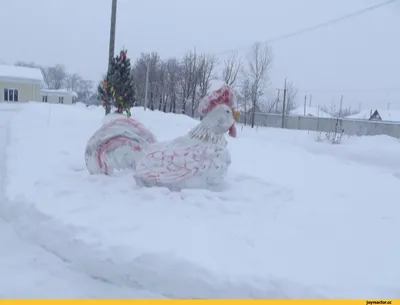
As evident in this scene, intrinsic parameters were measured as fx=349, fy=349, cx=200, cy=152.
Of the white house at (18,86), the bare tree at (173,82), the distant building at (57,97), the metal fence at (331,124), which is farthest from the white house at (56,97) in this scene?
the metal fence at (331,124)

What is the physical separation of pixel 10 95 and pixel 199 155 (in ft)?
103

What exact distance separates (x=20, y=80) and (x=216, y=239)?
3221 centimetres

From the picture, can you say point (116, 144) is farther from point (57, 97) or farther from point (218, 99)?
point (57, 97)

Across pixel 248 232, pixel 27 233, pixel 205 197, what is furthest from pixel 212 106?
pixel 27 233

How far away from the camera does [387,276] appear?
2752 millimetres

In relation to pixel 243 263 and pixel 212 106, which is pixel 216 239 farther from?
pixel 212 106

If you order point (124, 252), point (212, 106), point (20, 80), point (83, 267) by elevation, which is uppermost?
point (20, 80)

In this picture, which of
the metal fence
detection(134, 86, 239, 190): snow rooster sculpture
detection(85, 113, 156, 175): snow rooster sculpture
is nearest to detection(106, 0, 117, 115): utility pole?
detection(85, 113, 156, 175): snow rooster sculpture

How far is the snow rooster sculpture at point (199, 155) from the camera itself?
4227 millimetres

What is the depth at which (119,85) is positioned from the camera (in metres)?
12.1

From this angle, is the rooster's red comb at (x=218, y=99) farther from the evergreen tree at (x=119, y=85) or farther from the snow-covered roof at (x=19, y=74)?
the snow-covered roof at (x=19, y=74)

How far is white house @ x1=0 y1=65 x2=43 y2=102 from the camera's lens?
30.1 meters

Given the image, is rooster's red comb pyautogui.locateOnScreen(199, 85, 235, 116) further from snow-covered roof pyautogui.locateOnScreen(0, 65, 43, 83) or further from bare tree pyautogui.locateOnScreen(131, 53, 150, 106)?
bare tree pyautogui.locateOnScreen(131, 53, 150, 106)

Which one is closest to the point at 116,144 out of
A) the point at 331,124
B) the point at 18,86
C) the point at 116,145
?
the point at 116,145
